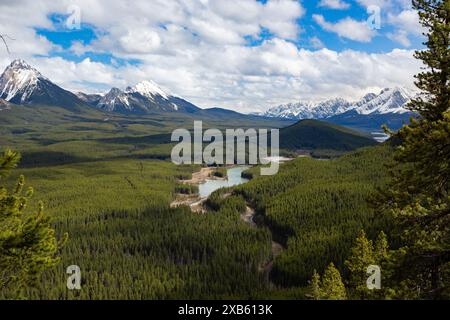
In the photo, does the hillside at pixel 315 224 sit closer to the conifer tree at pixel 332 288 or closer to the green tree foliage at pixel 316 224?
the green tree foliage at pixel 316 224

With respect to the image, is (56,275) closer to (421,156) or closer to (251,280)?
(251,280)

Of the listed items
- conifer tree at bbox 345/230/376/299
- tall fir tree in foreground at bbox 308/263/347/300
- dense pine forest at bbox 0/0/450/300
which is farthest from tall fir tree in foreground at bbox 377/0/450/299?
conifer tree at bbox 345/230/376/299

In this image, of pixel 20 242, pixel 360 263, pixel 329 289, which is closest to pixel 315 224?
pixel 360 263

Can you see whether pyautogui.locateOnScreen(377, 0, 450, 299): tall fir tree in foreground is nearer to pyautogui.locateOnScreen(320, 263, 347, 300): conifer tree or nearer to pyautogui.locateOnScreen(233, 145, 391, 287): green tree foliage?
pyautogui.locateOnScreen(320, 263, 347, 300): conifer tree

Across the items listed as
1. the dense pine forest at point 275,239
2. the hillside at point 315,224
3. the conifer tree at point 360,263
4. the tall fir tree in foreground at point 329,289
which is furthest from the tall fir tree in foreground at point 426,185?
the hillside at point 315,224
